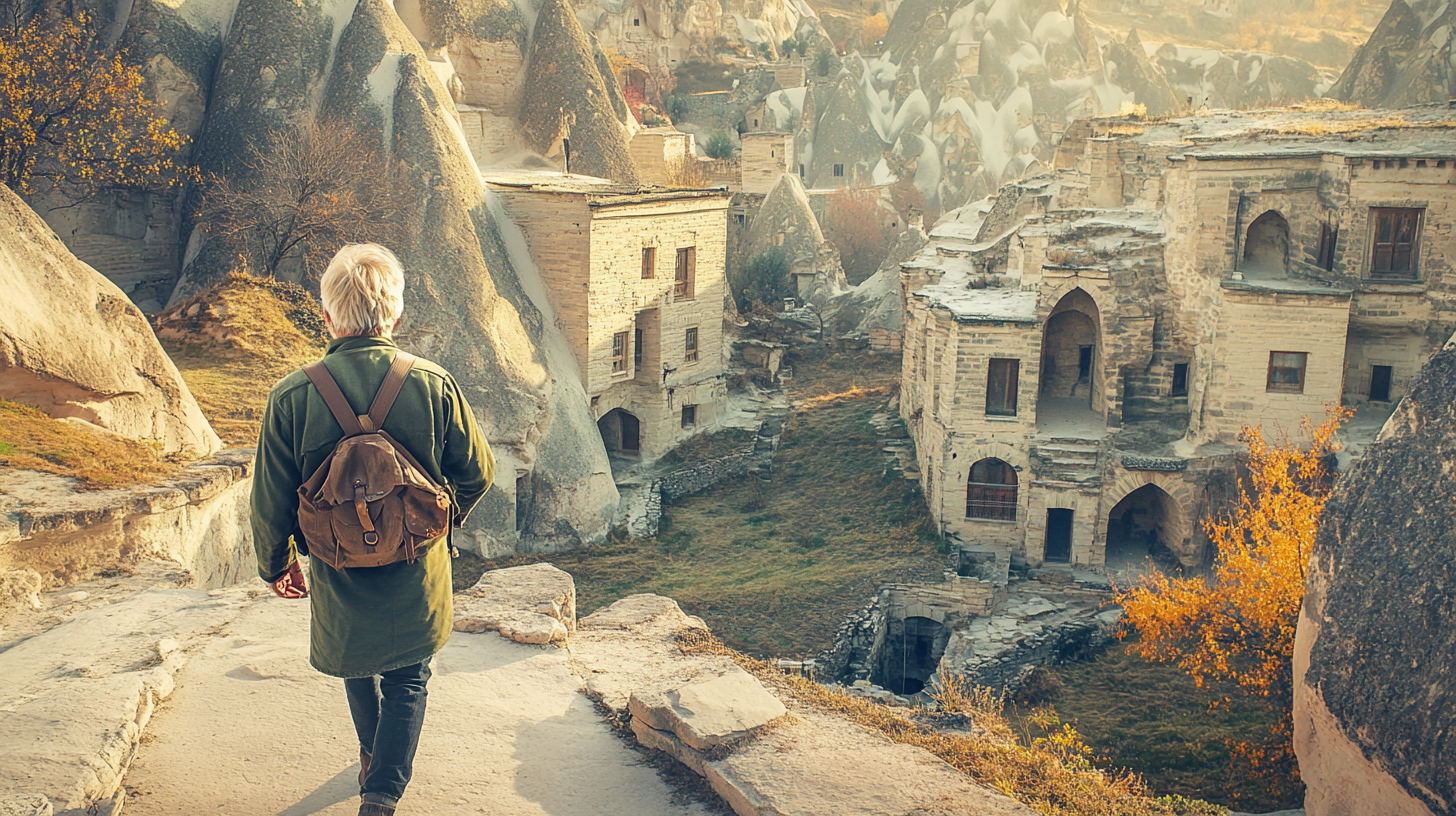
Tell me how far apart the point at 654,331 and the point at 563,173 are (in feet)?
18.6

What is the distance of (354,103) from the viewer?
22.5 meters

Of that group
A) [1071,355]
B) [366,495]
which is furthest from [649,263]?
[366,495]

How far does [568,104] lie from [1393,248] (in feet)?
61.9

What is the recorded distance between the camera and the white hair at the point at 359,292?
447cm

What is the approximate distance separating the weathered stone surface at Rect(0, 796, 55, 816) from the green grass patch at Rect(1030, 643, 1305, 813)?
10.7 metres

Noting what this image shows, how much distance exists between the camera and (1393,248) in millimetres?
20422

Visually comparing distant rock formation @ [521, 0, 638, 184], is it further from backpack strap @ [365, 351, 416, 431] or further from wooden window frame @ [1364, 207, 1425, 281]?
backpack strap @ [365, 351, 416, 431]

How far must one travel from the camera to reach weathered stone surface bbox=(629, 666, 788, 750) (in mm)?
5766

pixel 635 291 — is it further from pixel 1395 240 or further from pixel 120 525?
pixel 120 525

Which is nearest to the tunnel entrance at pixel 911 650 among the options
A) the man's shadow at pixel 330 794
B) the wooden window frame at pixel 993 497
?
the wooden window frame at pixel 993 497

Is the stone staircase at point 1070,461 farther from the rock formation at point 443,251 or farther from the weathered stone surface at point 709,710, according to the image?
the weathered stone surface at point 709,710

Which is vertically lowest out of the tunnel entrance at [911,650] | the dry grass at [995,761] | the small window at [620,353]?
the tunnel entrance at [911,650]

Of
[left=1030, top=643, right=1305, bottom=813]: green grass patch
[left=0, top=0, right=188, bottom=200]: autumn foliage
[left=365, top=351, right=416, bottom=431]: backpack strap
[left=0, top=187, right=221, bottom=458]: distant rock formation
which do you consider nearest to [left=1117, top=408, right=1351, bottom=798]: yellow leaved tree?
[left=1030, top=643, right=1305, bottom=813]: green grass patch

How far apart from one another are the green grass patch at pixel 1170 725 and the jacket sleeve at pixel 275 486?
10.4 metres
